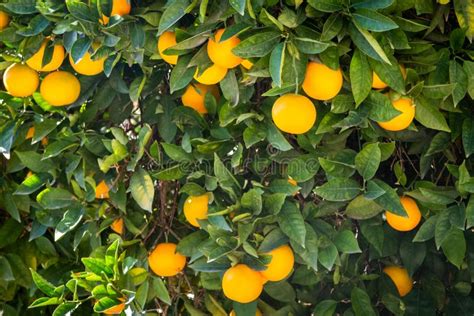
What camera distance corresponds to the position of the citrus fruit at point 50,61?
1.52 metres

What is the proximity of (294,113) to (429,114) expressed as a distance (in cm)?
Answer: 28

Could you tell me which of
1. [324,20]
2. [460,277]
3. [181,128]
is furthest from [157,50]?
[460,277]

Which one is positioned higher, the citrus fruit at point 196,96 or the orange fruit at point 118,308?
the citrus fruit at point 196,96

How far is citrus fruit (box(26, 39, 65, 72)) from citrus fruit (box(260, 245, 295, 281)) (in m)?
0.63

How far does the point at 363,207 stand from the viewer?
1.45 m

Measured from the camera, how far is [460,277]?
1.70 metres

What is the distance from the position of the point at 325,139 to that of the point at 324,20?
10.7 inches

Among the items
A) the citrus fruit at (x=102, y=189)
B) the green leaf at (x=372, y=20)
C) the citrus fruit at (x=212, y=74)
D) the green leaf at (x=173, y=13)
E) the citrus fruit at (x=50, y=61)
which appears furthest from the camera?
the citrus fruit at (x=102, y=189)

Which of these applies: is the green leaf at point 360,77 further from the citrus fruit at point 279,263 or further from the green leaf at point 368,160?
the citrus fruit at point 279,263

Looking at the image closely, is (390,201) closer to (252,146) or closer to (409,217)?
(409,217)

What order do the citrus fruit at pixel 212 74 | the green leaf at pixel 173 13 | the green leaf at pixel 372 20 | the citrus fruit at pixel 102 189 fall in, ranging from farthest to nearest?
the citrus fruit at pixel 102 189, the citrus fruit at pixel 212 74, the green leaf at pixel 173 13, the green leaf at pixel 372 20

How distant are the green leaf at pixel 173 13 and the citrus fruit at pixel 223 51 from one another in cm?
9

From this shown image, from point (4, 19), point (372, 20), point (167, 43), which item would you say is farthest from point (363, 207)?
point (4, 19)

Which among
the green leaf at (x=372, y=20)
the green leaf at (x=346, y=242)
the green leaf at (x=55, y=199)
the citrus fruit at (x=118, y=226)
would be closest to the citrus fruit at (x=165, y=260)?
the citrus fruit at (x=118, y=226)
